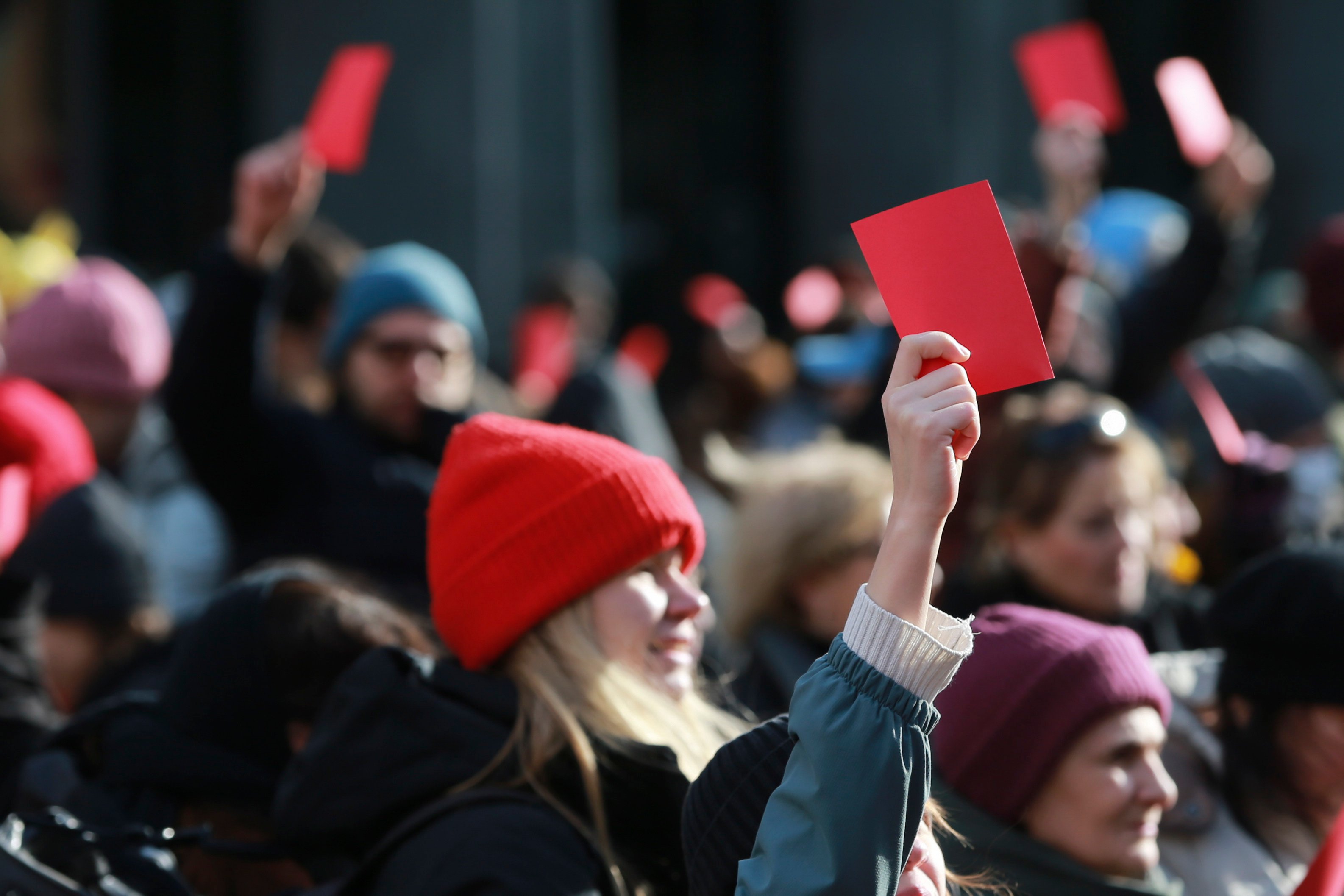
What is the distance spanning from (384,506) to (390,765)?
158 centimetres

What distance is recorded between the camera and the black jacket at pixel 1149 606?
328 cm

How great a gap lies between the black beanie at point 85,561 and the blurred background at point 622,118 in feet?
14.8

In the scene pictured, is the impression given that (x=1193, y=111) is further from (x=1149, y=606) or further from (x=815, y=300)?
(x=815, y=300)

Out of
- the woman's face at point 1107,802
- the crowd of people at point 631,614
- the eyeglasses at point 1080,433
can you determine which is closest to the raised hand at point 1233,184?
the crowd of people at point 631,614

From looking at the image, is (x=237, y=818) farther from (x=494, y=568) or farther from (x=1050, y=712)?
(x=1050, y=712)

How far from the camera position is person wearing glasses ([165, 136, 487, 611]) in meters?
3.26

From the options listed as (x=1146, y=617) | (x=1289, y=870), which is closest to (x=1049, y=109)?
(x=1146, y=617)

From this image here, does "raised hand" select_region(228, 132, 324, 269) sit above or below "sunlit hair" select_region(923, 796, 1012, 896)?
above

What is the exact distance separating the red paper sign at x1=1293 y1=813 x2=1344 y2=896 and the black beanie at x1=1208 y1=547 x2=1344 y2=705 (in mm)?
799

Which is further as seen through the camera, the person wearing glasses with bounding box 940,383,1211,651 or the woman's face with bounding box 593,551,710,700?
the person wearing glasses with bounding box 940,383,1211,651

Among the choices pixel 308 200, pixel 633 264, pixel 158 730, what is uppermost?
pixel 308 200

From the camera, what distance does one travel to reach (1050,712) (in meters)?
2.20

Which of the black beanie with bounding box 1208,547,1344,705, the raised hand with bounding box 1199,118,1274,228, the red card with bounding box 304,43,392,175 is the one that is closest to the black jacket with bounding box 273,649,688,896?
the black beanie with bounding box 1208,547,1344,705

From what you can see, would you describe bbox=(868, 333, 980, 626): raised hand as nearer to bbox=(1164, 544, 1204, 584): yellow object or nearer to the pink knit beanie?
bbox=(1164, 544, 1204, 584): yellow object
